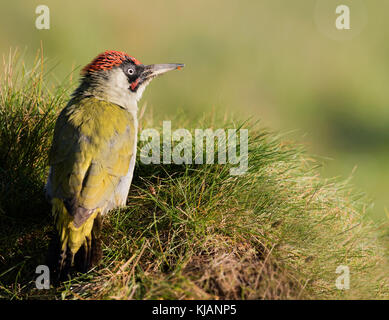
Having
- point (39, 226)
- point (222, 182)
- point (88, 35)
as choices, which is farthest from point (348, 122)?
point (39, 226)

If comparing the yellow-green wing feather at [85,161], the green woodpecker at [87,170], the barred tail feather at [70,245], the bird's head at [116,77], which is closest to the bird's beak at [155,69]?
the bird's head at [116,77]

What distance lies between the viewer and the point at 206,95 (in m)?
6.67

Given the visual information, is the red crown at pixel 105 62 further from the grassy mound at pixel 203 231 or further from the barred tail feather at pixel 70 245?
the barred tail feather at pixel 70 245

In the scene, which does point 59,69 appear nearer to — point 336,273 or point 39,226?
point 39,226

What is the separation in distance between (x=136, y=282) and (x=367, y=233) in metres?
1.46

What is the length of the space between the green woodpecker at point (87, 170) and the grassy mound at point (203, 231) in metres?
0.11

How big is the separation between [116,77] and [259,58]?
14.1ft

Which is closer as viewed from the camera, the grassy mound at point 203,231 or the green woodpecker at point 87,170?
the grassy mound at point 203,231

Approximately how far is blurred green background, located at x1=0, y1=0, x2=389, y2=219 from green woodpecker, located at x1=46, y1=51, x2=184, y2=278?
8.71ft

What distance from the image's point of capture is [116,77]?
356cm

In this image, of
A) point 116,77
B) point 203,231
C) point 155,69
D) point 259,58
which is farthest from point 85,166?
point 259,58

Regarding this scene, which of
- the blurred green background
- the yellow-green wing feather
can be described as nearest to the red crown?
the yellow-green wing feather

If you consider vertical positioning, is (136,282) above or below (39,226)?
below

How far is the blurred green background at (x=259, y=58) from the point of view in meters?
6.30
